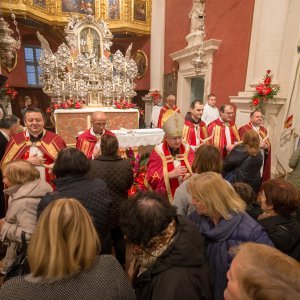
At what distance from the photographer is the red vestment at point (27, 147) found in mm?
3088

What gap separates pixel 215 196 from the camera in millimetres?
1471

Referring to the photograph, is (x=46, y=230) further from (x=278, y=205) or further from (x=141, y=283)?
(x=278, y=205)

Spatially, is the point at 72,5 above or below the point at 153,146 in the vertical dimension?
above

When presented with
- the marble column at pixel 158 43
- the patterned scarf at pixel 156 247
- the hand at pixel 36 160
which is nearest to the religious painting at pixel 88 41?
the marble column at pixel 158 43

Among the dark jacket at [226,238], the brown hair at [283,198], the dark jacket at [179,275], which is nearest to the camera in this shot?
the dark jacket at [179,275]

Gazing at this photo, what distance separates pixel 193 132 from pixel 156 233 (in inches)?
144

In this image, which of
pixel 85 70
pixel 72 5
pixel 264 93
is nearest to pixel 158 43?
pixel 72 5

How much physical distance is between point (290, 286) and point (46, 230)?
92 centimetres

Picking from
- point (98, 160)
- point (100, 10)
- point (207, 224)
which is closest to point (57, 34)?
point (100, 10)

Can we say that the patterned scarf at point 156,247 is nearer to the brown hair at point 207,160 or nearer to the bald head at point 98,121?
the brown hair at point 207,160

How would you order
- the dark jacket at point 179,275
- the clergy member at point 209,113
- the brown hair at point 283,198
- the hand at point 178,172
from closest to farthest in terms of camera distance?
the dark jacket at point 179,275 < the brown hair at point 283,198 < the hand at point 178,172 < the clergy member at point 209,113

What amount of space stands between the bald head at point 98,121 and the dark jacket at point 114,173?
136 centimetres

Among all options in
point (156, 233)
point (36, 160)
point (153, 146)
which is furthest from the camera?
point (153, 146)

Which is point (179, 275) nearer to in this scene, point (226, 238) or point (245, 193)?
point (226, 238)
